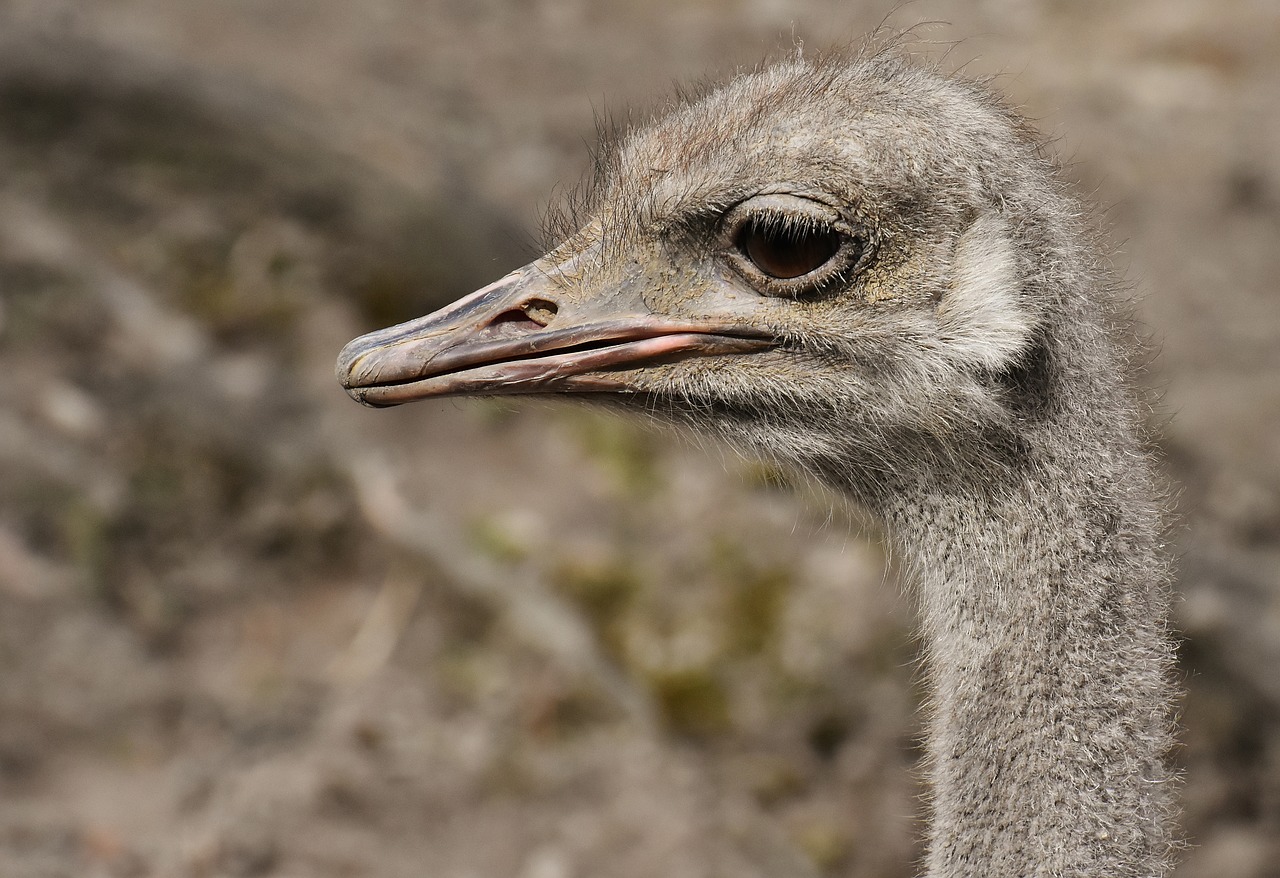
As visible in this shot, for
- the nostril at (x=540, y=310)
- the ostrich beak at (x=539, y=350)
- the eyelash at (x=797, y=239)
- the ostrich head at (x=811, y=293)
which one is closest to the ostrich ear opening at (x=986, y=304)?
the ostrich head at (x=811, y=293)

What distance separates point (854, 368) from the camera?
7.68ft

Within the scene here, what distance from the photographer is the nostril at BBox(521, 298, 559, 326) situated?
250cm

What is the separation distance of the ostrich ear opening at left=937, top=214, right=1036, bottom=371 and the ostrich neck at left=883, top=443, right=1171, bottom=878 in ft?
0.65

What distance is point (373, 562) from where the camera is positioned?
4.93 meters

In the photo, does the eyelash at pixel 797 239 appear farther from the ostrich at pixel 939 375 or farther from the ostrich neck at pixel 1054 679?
the ostrich neck at pixel 1054 679

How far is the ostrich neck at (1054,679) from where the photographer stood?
213 centimetres

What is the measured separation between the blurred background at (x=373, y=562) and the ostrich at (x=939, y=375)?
5.17 ft

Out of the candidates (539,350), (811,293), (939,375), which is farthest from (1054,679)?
(539,350)

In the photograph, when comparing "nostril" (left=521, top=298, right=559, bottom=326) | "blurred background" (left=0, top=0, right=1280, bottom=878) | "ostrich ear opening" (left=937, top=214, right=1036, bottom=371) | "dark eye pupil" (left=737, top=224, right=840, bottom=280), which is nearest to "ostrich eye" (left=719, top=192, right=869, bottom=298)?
"dark eye pupil" (left=737, top=224, right=840, bottom=280)

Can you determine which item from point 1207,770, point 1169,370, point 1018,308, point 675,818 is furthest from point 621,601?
point 1018,308

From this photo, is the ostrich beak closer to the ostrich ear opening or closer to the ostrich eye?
the ostrich eye

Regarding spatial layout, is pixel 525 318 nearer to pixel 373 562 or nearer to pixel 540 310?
pixel 540 310

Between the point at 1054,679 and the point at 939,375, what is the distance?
1.66 feet

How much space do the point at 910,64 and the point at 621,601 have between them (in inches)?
106
